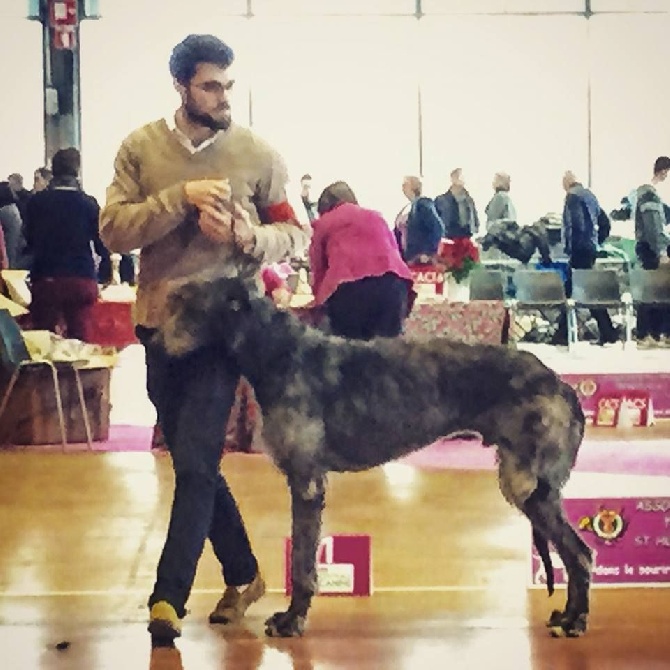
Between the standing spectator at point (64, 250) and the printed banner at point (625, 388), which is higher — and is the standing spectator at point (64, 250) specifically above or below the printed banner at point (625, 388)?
above

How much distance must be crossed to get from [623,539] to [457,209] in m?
0.97

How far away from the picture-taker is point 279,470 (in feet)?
8.66

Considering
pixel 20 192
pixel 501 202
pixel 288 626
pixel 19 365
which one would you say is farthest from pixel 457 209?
pixel 19 365

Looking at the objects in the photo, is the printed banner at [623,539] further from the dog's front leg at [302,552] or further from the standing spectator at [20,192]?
the standing spectator at [20,192]

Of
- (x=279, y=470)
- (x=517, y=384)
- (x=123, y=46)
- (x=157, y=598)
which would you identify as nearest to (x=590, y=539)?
(x=517, y=384)

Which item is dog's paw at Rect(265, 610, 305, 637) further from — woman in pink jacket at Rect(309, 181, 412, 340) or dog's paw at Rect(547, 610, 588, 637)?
woman in pink jacket at Rect(309, 181, 412, 340)

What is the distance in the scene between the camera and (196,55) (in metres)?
2.54

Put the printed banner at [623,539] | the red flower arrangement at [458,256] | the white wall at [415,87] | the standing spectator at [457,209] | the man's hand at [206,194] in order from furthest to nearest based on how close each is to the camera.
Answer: the red flower arrangement at [458,256] → the standing spectator at [457,209] → the white wall at [415,87] → the printed banner at [623,539] → the man's hand at [206,194]

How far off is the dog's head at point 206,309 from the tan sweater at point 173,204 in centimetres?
2

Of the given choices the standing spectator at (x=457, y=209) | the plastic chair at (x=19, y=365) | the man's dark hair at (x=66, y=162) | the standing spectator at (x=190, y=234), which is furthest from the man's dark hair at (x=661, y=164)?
the plastic chair at (x=19, y=365)

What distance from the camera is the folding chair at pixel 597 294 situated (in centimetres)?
346

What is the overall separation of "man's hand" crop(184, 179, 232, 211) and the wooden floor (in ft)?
2.17

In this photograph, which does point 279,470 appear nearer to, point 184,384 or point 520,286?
point 184,384

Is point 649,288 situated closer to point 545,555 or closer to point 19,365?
point 545,555
